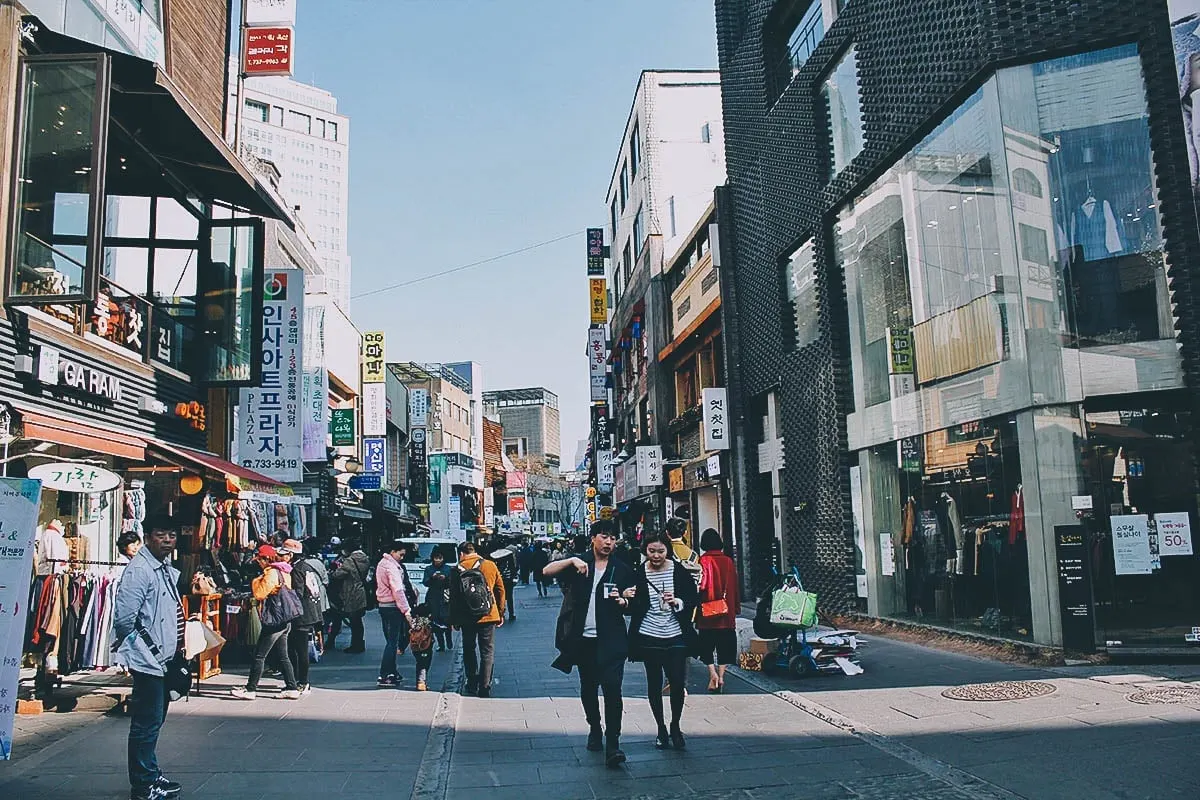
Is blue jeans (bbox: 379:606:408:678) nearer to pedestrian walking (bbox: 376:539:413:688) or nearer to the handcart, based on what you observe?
pedestrian walking (bbox: 376:539:413:688)

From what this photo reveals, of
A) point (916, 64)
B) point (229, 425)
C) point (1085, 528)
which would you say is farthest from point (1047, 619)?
point (229, 425)

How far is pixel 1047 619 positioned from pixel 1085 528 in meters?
1.14

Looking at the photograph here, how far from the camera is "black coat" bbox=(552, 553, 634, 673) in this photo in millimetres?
7574

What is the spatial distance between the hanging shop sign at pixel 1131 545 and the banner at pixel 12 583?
10.7 metres

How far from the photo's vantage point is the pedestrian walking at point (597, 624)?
7527mm

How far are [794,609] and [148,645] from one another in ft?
22.8

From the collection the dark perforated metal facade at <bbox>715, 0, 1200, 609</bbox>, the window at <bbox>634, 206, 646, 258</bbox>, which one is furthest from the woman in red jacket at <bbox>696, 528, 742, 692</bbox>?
the window at <bbox>634, 206, 646, 258</bbox>

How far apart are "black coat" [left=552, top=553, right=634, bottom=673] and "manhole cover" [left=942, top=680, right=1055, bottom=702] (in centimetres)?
391

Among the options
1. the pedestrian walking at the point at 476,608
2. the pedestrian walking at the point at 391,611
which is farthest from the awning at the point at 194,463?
the pedestrian walking at the point at 476,608

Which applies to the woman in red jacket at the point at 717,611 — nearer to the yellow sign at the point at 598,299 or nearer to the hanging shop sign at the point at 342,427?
the hanging shop sign at the point at 342,427

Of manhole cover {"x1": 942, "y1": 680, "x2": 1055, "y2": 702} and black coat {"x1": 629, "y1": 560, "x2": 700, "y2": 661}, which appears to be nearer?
black coat {"x1": 629, "y1": 560, "x2": 700, "y2": 661}

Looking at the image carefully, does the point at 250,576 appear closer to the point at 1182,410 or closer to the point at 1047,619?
the point at 1047,619

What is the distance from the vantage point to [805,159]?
1906cm

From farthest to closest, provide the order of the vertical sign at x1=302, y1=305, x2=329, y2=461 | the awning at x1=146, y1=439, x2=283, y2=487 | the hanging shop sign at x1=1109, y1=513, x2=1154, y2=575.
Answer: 1. the vertical sign at x1=302, y1=305, x2=329, y2=461
2. the awning at x1=146, y1=439, x2=283, y2=487
3. the hanging shop sign at x1=1109, y1=513, x2=1154, y2=575
